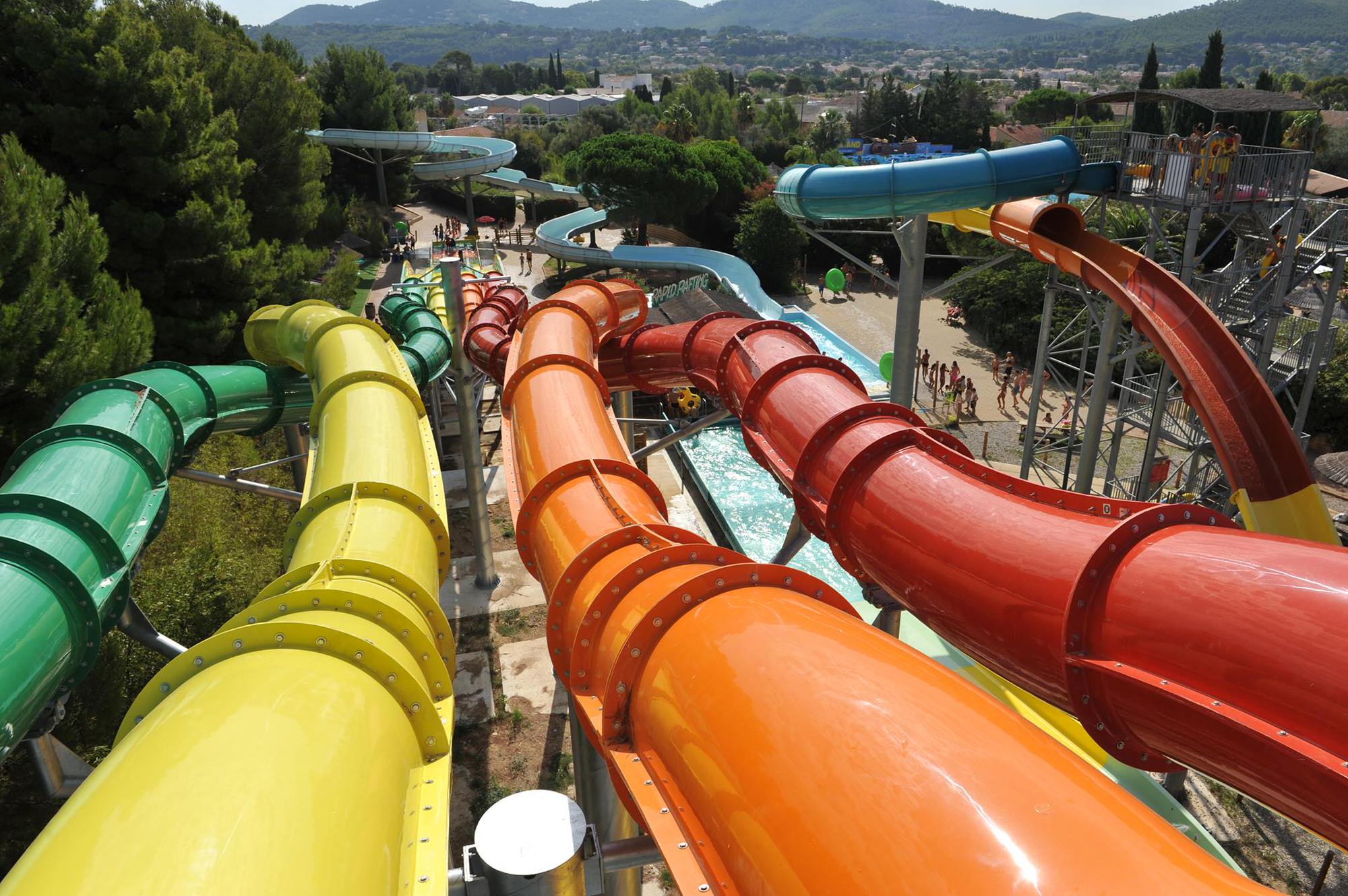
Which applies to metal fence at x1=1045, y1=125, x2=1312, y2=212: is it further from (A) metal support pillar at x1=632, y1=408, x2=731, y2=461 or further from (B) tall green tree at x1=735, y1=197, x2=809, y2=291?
(B) tall green tree at x1=735, y1=197, x2=809, y2=291

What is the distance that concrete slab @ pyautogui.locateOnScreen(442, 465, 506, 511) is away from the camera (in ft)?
47.2

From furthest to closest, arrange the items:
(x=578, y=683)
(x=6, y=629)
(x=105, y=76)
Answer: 1. (x=105, y=76)
2. (x=6, y=629)
3. (x=578, y=683)

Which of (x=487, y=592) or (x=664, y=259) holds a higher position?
(x=664, y=259)

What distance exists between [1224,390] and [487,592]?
29.5 feet

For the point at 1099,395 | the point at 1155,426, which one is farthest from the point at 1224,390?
the point at 1099,395

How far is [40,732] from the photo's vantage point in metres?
5.21

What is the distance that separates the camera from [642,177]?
1432 inches

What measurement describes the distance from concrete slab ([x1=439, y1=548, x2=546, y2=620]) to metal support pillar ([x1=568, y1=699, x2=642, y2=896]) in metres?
6.22

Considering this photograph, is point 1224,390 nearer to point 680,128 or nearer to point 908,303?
point 908,303

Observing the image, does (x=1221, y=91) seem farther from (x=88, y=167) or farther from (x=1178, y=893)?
(x=88, y=167)

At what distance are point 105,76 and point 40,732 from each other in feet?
42.2

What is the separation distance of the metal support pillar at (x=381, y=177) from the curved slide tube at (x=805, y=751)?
41.1m

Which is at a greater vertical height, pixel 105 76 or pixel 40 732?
pixel 105 76

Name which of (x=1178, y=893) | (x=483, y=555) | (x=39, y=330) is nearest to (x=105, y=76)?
(x=39, y=330)
